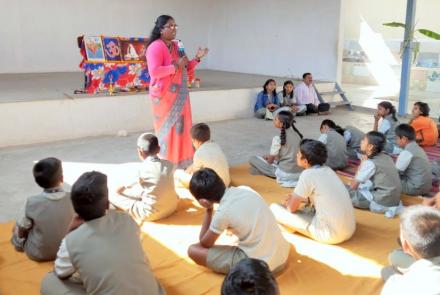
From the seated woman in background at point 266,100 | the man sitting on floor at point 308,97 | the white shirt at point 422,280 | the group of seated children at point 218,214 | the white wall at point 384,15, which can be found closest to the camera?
the white shirt at point 422,280

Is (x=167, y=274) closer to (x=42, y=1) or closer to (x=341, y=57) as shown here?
(x=341, y=57)

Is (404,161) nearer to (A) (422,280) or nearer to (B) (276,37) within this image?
(A) (422,280)

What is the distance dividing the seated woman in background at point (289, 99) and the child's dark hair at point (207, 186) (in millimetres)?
5212

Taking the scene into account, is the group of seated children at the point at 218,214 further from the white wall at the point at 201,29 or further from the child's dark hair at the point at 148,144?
the white wall at the point at 201,29

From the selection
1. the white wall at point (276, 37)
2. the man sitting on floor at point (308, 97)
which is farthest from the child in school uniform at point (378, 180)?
the white wall at point (276, 37)

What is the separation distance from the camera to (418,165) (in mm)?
3725

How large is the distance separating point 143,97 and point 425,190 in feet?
12.7

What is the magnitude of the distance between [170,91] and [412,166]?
7.00 feet

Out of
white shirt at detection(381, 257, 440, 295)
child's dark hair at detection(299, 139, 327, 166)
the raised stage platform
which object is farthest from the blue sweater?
white shirt at detection(381, 257, 440, 295)

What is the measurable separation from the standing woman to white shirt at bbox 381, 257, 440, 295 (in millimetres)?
2660

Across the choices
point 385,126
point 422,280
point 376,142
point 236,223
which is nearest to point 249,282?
point 422,280

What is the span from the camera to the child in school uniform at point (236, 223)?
2.29 m

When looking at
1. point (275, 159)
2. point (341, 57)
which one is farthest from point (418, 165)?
point (341, 57)

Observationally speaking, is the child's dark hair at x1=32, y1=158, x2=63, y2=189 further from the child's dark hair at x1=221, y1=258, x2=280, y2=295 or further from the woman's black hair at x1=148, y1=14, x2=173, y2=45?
the woman's black hair at x1=148, y1=14, x2=173, y2=45
